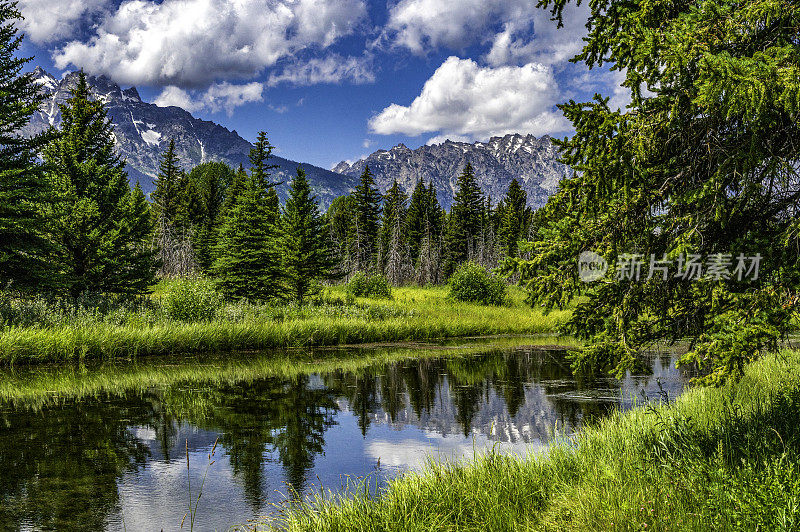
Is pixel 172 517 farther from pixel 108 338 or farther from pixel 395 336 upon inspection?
pixel 395 336

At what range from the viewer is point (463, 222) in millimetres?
73188

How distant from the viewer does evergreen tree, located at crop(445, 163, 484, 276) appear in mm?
71875

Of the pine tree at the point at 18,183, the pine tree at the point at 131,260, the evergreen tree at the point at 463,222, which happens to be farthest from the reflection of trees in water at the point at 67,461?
the evergreen tree at the point at 463,222

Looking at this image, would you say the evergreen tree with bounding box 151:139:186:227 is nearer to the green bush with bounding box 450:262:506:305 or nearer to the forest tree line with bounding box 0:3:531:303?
the forest tree line with bounding box 0:3:531:303

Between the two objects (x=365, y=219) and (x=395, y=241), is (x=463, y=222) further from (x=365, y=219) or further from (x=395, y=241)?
(x=365, y=219)

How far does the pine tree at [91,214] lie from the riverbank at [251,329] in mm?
2436

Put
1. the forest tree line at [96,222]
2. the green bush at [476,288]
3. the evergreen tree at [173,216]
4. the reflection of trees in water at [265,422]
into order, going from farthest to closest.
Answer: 1. the evergreen tree at [173,216]
2. the green bush at [476,288]
3. the forest tree line at [96,222]
4. the reflection of trees in water at [265,422]

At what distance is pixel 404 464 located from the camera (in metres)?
8.23

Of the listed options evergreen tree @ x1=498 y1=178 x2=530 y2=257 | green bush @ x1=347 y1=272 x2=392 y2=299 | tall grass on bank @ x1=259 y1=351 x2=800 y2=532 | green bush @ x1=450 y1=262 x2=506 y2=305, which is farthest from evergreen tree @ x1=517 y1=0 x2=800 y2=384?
evergreen tree @ x1=498 y1=178 x2=530 y2=257

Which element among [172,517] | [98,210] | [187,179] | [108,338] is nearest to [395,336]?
[108,338]

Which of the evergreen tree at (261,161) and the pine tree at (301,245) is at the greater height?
the evergreen tree at (261,161)

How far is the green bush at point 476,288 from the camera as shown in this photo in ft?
128

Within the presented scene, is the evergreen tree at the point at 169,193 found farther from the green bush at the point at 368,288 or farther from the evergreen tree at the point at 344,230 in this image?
the green bush at the point at 368,288

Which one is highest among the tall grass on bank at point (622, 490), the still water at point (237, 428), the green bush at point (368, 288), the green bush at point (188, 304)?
the green bush at point (368, 288)
